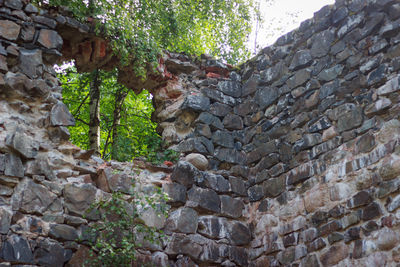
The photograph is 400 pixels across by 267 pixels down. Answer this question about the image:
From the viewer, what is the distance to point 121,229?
4.40 meters

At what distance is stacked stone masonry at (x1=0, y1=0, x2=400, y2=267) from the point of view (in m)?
4.04

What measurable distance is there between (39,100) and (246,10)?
6988mm

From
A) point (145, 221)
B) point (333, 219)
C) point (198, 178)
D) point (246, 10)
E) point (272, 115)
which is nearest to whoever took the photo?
point (333, 219)

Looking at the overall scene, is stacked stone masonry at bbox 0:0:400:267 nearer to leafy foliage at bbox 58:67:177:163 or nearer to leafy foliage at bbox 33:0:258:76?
leafy foliage at bbox 33:0:258:76

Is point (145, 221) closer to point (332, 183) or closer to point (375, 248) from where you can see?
point (332, 183)

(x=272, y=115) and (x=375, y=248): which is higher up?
(x=272, y=115)

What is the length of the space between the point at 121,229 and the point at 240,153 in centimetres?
190

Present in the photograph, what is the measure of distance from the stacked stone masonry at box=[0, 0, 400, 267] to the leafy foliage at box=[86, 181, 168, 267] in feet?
0.33

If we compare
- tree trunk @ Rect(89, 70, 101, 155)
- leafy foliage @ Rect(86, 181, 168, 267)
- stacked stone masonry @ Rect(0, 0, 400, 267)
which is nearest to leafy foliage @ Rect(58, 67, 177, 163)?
tree trunk @ Rect(89, 70, 101, 155)

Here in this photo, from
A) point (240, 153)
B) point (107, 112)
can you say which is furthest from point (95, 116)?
point (240, 153)

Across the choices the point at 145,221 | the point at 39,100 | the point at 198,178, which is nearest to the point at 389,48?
the point at 198,178

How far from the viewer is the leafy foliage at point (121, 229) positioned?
415 centimetres

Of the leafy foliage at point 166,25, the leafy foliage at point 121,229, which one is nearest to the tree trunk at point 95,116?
the leafy foliage at point 166,25

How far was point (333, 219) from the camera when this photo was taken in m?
4.32
